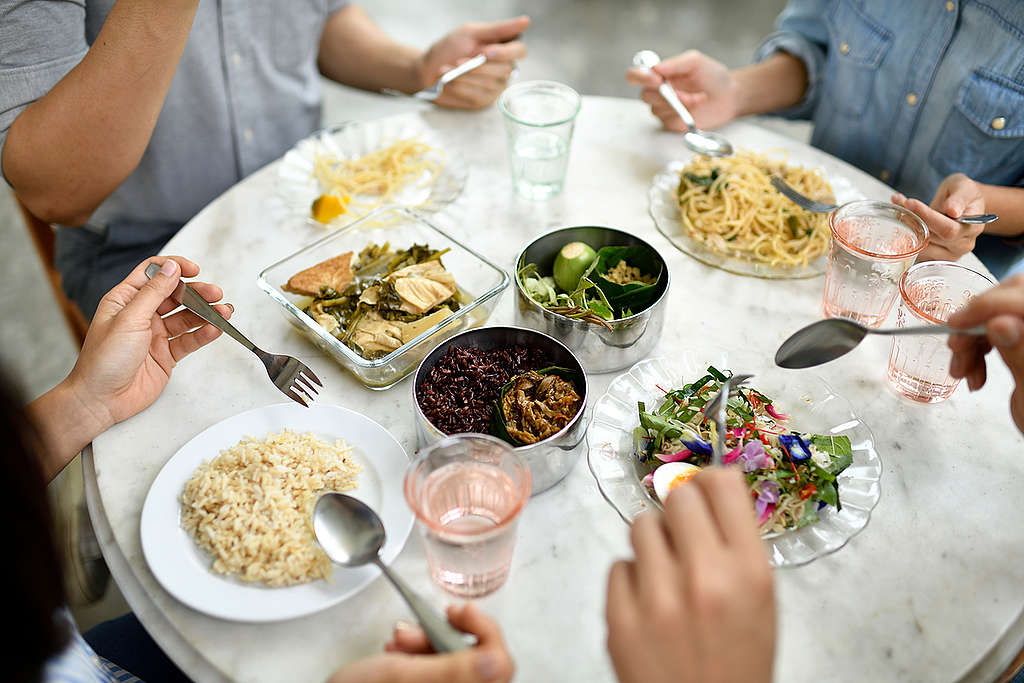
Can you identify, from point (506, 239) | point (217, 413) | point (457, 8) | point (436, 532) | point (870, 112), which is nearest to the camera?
point (436, 532)

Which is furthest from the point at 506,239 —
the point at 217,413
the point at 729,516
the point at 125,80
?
the point at 729,516

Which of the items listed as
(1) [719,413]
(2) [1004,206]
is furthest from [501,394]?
(2) [1004,206]

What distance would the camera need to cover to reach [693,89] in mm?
2168

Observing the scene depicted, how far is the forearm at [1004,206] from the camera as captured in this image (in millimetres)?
1731

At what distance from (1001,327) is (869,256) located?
45 centimetres

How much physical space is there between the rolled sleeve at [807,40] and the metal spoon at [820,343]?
1368 millimetres

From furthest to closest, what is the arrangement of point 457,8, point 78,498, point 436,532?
point 457,8 < point 78,498 < point 436,532

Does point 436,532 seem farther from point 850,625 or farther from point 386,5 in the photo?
point 386,5

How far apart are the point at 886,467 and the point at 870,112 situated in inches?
52.7

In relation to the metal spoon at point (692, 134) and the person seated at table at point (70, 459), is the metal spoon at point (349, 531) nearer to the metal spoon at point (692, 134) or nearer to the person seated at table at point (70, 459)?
the person seated at table at point (70, 459)

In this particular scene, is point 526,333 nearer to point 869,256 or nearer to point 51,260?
point 869,256

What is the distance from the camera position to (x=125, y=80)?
64.2 inches

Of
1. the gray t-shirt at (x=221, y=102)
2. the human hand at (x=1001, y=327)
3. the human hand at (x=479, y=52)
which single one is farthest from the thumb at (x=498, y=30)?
the human hand at (x=1001, y=327)

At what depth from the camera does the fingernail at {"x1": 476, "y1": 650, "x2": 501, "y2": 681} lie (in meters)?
0.88
